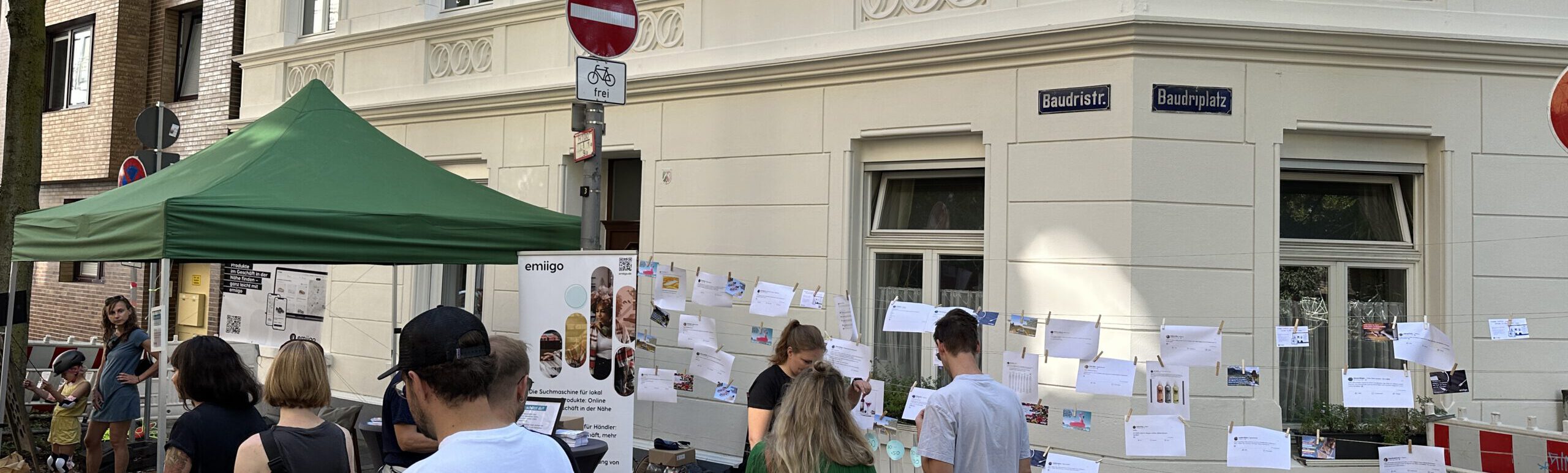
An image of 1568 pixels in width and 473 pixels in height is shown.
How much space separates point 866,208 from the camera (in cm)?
900

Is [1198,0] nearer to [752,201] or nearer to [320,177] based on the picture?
[752,201]

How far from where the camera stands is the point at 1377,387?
6270 millimetres

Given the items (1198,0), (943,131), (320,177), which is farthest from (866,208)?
(320,177)

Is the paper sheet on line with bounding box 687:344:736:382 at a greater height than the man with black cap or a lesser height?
lesser

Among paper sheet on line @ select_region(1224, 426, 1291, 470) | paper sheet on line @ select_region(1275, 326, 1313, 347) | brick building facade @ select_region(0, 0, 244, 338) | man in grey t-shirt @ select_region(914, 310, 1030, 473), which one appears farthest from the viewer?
brick building facade @ select_region(0, 0, 244, 338)

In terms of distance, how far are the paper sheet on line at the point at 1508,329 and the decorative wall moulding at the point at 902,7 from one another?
152 inches

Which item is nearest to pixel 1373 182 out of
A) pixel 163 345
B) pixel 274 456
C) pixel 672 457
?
pixel 672 457

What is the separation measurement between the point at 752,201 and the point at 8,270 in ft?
22.5

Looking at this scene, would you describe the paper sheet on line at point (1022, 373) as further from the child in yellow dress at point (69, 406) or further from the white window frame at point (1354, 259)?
the child in yellow dress at point (69, 406)

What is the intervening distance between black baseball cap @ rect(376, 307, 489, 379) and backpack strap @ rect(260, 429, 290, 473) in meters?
1.75

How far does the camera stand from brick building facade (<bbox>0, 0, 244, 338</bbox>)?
16203 millimetres

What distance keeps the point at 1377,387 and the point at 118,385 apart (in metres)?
9.17

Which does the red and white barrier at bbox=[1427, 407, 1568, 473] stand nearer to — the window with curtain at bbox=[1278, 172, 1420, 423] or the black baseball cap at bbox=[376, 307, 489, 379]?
the window with curtain at bbox=[1278, 172, 1420, 423]

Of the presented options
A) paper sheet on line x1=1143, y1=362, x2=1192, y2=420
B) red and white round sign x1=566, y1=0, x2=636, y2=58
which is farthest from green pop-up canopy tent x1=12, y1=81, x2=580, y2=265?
paper sheet on line x1=1143, y1=362, x2=1192, y2=420
